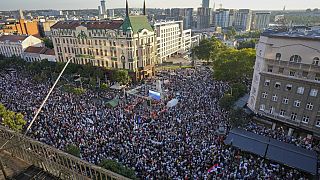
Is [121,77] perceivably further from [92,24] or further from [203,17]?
[203,17]

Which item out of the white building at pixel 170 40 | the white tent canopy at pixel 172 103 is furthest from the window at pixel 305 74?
the white building at pixel 170 40

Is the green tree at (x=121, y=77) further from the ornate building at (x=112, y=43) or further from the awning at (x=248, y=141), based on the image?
the awning at (x=248, y=141)

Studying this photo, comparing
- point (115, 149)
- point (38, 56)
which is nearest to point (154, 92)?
point (115, 149)

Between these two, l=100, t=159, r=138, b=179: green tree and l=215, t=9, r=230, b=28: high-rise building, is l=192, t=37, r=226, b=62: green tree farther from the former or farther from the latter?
l=215, t=9, r=230, b=28: high-rise building

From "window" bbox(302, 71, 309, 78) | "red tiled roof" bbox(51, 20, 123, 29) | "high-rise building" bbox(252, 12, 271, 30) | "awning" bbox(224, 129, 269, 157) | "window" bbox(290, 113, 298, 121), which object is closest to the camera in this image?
"awning" bbox(224, 129, 269, 157)

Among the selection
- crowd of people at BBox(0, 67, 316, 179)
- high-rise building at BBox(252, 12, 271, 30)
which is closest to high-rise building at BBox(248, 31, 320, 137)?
crowd of people at BBox(0, 67, 316, 179)

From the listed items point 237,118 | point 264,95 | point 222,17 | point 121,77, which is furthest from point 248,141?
point 222,17

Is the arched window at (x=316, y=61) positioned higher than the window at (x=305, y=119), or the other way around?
the arched window at (x=316, y=61)
